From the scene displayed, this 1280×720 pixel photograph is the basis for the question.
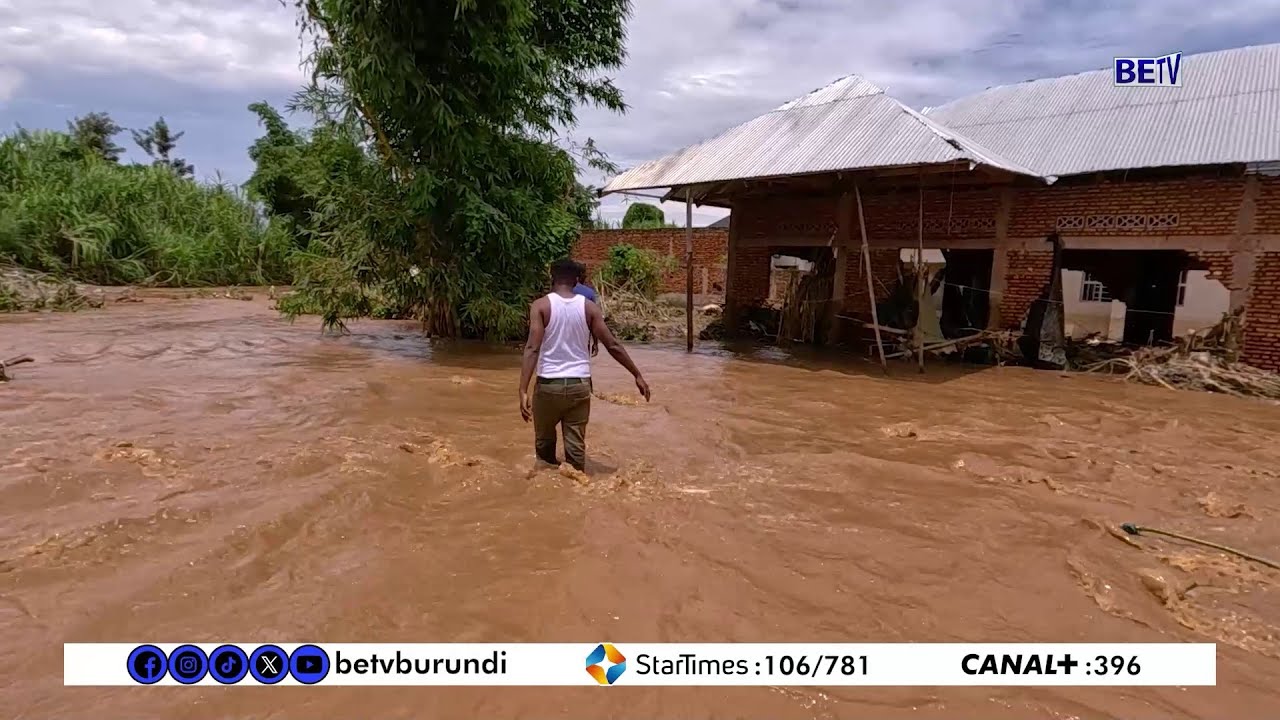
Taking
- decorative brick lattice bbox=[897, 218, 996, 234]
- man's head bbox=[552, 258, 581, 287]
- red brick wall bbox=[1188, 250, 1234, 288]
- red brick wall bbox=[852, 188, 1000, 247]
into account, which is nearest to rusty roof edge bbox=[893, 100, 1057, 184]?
red brick wall bbox=[852, 188, 1000, 247]

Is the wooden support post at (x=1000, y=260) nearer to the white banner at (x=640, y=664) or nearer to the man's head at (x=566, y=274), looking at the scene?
the man's head at (x=566, y=274)

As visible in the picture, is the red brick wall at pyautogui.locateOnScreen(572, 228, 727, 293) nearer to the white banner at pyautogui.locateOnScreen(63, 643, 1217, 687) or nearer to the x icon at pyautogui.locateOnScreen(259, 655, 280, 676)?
the white banner at pyautogui.locateOnScreen(63, 643, 1217, 687)

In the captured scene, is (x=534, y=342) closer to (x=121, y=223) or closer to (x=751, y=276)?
(x=751, y=276)

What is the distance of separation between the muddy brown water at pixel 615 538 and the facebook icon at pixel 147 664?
3.1 inches

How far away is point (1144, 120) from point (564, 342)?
11.8 m

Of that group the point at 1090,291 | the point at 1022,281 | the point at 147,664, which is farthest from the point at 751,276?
the point at 147,664

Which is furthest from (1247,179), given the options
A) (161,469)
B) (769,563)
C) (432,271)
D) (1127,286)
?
(161,469)

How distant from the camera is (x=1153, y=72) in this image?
490 inches

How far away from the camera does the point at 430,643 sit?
9.05ft

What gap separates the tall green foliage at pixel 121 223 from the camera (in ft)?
56.9

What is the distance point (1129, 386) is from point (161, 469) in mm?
11262

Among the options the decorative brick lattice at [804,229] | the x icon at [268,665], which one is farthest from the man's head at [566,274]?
the decorative brick lattice at [804,229]

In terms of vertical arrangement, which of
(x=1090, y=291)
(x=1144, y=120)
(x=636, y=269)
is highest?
(x=1144, y=120)

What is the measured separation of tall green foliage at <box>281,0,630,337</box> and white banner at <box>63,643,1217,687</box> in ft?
27.5
